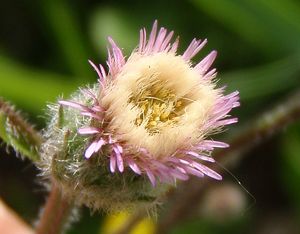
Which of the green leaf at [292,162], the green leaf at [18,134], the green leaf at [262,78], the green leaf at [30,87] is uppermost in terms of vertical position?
the green leaf at [262,78]

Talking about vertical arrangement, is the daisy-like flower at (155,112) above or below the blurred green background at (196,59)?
below

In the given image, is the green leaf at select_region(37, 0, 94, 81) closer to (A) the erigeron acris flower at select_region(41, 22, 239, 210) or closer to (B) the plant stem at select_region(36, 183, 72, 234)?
(B) the plant stem at select_region(36, 183, 72, 234)

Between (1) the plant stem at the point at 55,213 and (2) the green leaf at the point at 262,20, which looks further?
(2) the green leaf at the point at 262,20

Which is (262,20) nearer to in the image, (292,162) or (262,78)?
(262,78)

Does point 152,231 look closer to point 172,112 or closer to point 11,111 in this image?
point 11,111

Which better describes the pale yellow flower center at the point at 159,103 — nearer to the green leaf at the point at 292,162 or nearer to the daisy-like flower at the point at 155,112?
the daisy-like flower at the point at 155,112

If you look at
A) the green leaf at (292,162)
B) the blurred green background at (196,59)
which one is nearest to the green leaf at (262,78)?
the blurred green background at (196,59)

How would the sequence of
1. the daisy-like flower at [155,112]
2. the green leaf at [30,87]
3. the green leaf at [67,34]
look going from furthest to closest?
the green leaf at [67,34], the green leaf at [30,87], the daisy-like flower at [155,112]
